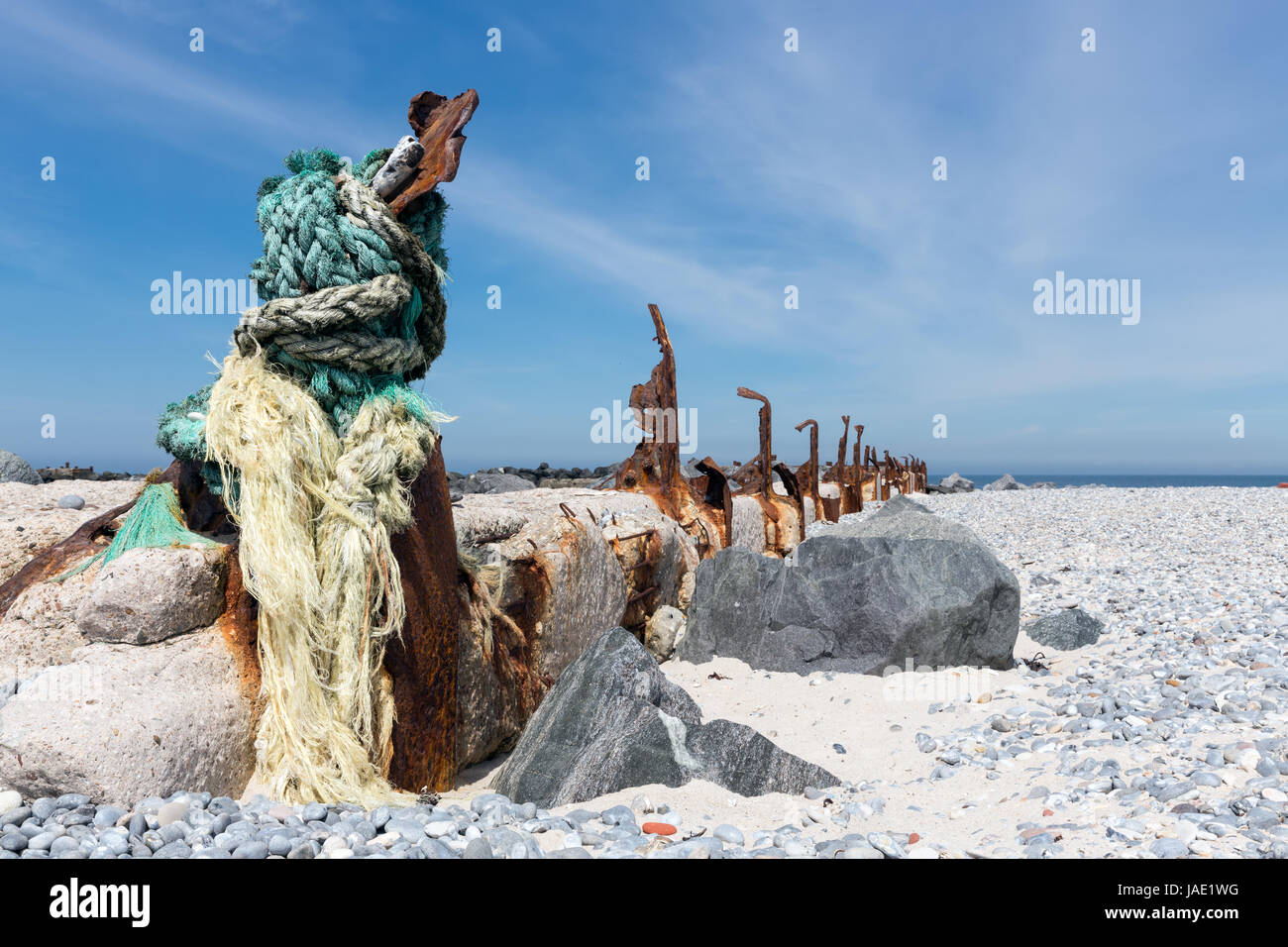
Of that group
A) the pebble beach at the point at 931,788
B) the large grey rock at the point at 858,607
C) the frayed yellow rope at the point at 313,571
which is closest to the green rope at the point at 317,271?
the frayed yellow rope at the point at 313,571

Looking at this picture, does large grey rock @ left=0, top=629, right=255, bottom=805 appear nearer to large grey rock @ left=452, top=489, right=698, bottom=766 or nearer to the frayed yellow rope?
the frayed yellow rope

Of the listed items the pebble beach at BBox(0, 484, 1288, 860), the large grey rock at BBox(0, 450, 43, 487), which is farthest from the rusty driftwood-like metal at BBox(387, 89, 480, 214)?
the large grey rock at BBox(0, 450, 43, 487)

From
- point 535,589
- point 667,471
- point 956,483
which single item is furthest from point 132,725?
point 956,483

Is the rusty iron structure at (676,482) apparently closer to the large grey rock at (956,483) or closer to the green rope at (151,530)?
the green rope at (151,530)

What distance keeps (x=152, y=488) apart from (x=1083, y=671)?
5.22 metres

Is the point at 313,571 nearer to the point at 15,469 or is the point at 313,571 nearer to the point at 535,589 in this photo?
the point at 535,589

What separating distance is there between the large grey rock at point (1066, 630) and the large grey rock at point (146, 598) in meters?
5.54

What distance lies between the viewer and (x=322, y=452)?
2.94 m

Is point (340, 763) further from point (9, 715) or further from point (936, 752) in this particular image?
point (936, 752)

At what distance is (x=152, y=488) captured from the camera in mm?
3148

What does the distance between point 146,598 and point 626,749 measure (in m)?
1.81

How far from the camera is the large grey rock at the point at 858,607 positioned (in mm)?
5176

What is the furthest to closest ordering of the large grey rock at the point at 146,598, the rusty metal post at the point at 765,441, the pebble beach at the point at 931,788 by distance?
the rusty metal post at the point at 765,441, the large grey rock at the point at 146,598, the pebble beach at the point at 931,788

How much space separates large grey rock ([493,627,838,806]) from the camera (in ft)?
9.93
